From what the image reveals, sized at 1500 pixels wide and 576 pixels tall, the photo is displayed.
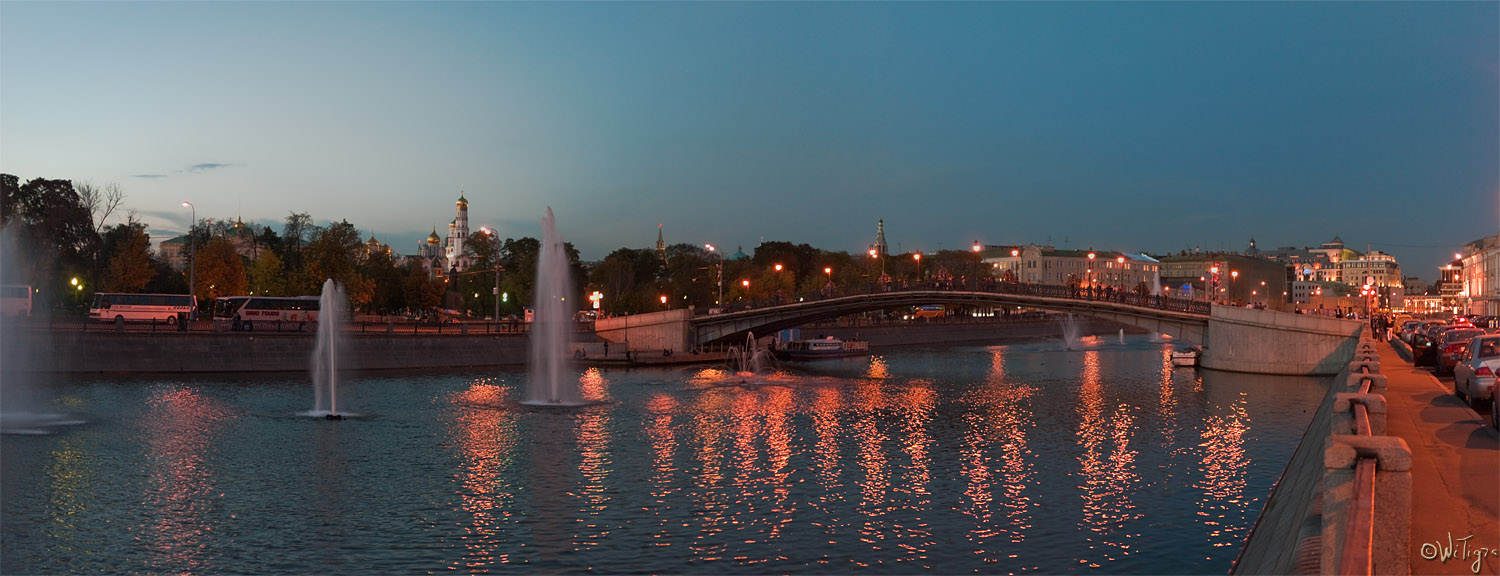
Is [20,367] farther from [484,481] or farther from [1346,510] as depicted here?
[1346,510]

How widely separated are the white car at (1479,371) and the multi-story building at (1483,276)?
10217cm

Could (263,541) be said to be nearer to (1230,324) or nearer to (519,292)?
(1230,324)

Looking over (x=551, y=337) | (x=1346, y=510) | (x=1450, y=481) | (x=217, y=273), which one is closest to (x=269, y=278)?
(x=217, y=273)

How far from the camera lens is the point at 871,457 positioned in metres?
33.3

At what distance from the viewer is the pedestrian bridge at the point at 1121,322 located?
6181 cm

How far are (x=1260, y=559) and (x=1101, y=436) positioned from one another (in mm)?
22812

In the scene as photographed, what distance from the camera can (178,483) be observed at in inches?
1077

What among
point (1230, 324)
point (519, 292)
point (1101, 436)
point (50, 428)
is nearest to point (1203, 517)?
point (1101, 436)

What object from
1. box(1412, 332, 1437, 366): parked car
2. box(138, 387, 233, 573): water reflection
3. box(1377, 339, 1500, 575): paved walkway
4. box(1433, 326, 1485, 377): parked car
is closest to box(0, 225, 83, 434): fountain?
box(138, 387, 233, 573): water reflection

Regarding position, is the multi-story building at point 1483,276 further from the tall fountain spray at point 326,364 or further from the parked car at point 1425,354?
the tall fountain spray at point 326,364

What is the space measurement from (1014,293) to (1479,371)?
164ft

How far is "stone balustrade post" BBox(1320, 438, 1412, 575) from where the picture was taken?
8438 millimetres

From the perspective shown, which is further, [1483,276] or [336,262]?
[1483,276]

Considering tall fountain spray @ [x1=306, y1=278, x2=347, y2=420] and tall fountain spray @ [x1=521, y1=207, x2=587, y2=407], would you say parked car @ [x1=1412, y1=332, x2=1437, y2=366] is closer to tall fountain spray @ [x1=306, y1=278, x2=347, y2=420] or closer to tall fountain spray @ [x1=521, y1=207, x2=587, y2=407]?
tall fountain spray @ [x1=521, y1=207, x2=587, y2=407]
